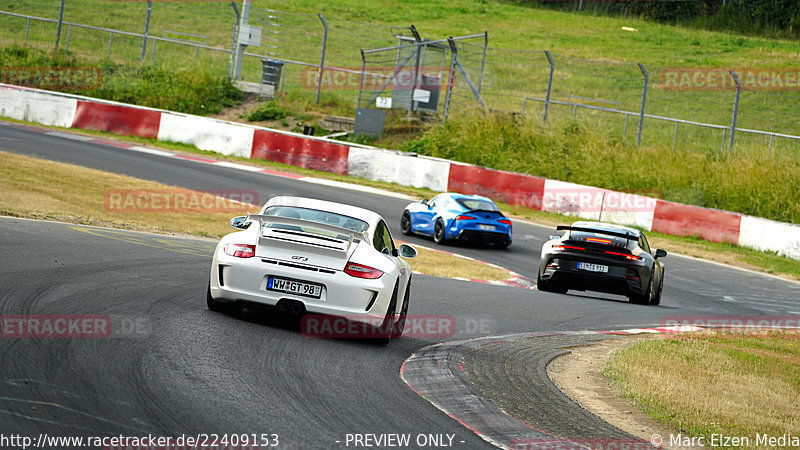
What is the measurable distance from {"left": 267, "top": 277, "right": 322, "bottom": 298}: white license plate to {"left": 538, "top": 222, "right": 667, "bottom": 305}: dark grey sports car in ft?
23.6

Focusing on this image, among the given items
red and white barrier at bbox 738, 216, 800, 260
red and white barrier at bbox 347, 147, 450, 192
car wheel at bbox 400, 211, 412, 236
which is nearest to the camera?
car wheel at bbox 400, 211, 412, 236

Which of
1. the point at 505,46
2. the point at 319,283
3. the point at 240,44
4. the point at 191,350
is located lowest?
the point at 191,350

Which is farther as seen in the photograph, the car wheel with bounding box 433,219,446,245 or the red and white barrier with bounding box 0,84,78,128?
the red and white barrier with bounding box 0,84,78,128

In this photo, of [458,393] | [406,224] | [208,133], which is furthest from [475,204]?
[458,393]

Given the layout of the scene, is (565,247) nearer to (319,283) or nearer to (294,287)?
(319,283)

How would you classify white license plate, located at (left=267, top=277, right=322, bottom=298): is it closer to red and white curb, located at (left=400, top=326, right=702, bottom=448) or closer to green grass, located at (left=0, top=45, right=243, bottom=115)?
red and white curb, located at (left=400, top=326, right=702, bottom=448)

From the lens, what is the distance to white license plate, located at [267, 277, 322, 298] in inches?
324

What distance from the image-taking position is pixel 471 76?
31859 mm

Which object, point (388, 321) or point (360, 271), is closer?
point (360, 271)

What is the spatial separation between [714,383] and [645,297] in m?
6.29

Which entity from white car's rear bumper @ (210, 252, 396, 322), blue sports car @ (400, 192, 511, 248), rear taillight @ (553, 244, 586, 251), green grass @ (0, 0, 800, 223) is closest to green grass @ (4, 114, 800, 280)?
green grass @ (0, 0, 800, 223)

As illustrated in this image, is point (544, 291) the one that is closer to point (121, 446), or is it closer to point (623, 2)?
point (121, 446)

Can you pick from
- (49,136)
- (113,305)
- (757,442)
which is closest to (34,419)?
(113,305)

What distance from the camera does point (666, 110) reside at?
42.0m
